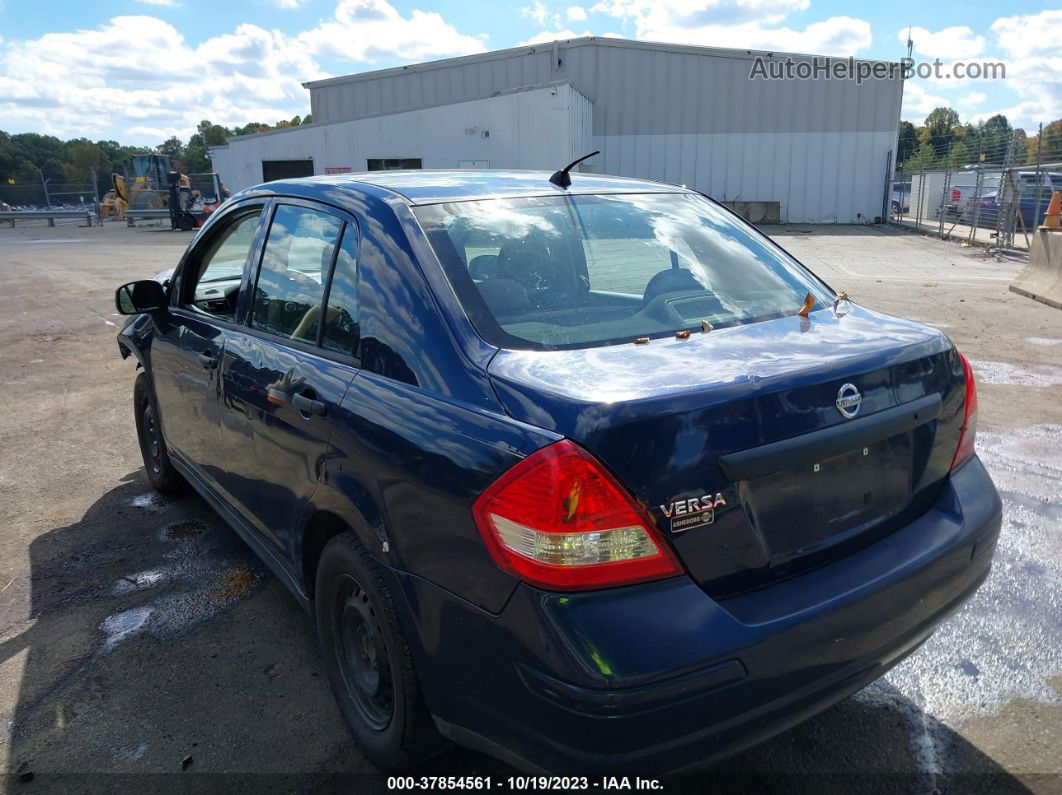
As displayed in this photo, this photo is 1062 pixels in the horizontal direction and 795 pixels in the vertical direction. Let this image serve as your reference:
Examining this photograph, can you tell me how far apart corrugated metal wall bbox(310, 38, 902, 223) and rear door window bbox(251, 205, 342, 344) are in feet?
89.9

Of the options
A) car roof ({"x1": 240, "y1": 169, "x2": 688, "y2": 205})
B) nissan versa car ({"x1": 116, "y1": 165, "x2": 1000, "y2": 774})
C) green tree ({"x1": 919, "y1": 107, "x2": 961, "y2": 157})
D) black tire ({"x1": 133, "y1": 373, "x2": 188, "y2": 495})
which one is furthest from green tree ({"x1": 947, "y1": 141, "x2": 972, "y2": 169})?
green tree ({"x1": 919, "y1": 107, "x2": 961, "y2": 157})

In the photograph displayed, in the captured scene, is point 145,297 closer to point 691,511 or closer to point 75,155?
point 691,511

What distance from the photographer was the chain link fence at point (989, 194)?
18688mm

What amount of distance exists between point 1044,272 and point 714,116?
67.2 ft

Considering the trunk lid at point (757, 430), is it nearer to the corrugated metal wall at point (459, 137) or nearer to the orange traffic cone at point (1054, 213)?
the orange traffic cone at point (1054, 213)

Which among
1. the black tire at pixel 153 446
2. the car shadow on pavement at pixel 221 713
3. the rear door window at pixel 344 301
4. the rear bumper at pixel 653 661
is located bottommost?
the car shadow on pavement at pixel 221 713

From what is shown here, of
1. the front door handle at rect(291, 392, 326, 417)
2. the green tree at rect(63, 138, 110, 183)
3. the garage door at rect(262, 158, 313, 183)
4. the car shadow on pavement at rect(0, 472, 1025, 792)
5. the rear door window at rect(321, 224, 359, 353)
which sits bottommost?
the car shadow on pavement at rect(0, 472, 1025, 792)

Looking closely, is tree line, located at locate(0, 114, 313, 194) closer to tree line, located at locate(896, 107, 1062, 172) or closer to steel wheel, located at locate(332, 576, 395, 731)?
tree line, located at locate(896, 107, 1062, 172)

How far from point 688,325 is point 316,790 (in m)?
1.83

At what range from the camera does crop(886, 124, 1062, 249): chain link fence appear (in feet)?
61.3

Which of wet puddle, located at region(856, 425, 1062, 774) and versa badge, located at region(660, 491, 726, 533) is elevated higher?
versa badge, located at region(660, 491, 726, 533)

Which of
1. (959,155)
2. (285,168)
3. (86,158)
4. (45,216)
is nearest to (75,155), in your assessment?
(86,158)

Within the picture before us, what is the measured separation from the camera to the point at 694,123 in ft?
99.0

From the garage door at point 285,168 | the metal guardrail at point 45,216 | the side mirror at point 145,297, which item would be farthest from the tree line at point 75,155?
the side mirror at point 145,297
